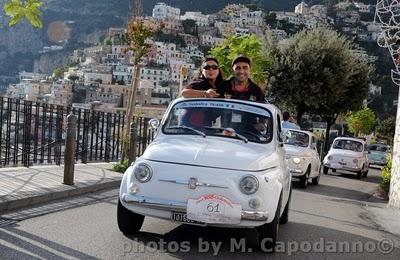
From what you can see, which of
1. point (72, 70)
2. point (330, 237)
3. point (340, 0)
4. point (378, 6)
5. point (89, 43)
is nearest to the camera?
point (330, 237)

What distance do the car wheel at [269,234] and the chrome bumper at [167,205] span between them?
304mm

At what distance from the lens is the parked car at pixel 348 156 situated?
23141 mm

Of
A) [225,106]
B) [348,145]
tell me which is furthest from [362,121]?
[225,106]

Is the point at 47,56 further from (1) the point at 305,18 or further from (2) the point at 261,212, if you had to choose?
(2) the point at 261,212

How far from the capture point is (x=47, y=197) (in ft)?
28.7

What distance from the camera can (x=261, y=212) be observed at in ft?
19.2

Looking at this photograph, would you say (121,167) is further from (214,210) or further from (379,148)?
(379,148)

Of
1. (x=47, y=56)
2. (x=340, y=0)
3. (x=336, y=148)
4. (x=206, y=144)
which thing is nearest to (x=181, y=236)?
(x=206, y=144)

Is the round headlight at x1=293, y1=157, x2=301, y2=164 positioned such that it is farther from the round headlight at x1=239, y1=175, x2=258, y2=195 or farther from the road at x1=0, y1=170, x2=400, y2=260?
the round headlight at x1=239, y1=175, x2=258, y2=195

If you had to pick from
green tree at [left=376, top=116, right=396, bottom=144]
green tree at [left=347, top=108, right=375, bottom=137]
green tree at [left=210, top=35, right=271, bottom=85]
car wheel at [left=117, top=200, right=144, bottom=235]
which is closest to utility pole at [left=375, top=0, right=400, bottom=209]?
car wheel at [left=117, top=200, right=144, bottom=235]

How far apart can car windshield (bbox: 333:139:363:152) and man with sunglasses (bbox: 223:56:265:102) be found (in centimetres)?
1668

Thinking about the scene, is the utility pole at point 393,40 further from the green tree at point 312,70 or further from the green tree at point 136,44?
the green tree at point 312,70

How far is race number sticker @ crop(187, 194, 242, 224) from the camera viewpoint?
228 inches

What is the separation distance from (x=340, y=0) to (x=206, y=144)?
118m
